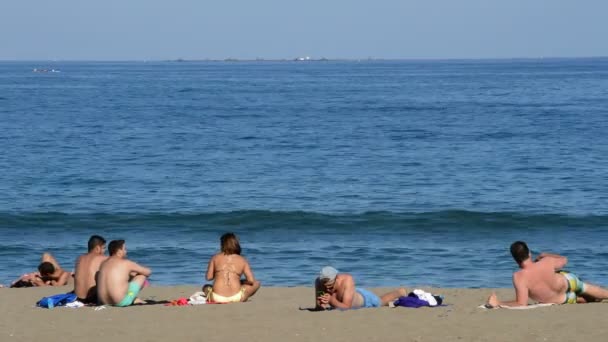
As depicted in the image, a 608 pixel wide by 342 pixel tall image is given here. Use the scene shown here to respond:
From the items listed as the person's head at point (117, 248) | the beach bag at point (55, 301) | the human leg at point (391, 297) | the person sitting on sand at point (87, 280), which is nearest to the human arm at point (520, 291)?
the human leg at point (391, 297)

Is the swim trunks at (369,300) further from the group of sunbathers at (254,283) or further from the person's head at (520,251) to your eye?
the person's head at (520,251)

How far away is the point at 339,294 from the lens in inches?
447

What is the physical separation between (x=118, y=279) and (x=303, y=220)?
11460mm

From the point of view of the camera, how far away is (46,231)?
21.8 meters

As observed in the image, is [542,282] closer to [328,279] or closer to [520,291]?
[520,291]

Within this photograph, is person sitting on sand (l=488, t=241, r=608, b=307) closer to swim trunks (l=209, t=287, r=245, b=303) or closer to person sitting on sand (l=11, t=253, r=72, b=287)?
swim trunks (l=209, t=287, r=245, b=303)

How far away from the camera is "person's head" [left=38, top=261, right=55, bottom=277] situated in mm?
14086

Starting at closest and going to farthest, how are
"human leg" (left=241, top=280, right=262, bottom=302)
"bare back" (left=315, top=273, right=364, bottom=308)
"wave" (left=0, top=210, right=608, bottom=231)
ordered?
1. "bare back" (left=315, top=273, right=364, bottom=308)
2. "human leg" (left=241, top=280, right=262, bottom=302)
3. "wave" (left=0, top=210, right=608, bottom=231)

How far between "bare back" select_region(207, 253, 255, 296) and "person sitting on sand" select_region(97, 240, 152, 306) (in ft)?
2.55

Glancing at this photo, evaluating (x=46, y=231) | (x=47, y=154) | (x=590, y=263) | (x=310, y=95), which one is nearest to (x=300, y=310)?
(x=590, y=263)

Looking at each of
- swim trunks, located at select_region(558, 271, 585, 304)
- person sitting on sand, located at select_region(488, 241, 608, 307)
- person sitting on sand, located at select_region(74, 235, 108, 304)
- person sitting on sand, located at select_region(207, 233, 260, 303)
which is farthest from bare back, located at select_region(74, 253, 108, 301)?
swim trunks, located at select_region(558, 271, 585, 304)

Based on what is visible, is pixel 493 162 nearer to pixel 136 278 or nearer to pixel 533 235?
pixel 533 235

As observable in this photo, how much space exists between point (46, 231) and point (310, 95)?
60574 mm

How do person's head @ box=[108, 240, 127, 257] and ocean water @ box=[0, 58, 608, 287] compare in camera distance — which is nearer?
person's head @ box=[108, 240, 127, 257]
